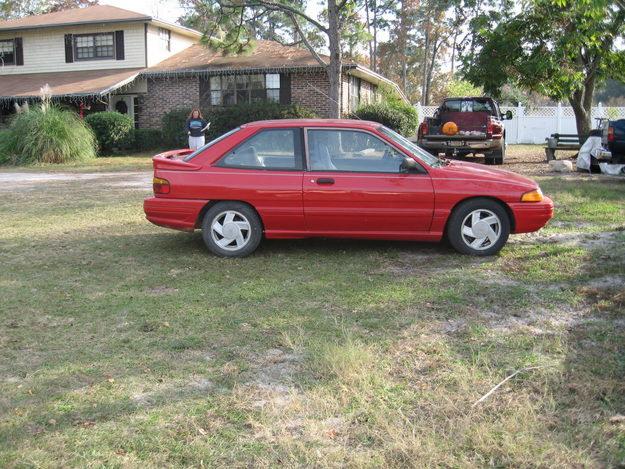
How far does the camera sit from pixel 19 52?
94.4 feet

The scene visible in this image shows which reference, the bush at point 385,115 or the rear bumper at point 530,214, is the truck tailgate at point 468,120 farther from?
the rear bumper at point 530,214

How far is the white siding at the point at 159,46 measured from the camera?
2686cm

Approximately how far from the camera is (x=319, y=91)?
24344 mm

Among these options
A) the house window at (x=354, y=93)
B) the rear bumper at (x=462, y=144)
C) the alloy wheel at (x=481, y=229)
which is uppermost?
the house window at (x=354, y=93)

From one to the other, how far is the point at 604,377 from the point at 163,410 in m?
2.45

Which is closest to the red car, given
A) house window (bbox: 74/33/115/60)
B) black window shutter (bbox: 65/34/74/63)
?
house window (bbox: 74/33/115/60)

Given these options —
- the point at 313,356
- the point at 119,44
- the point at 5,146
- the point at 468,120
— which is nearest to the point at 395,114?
the point at 468,120

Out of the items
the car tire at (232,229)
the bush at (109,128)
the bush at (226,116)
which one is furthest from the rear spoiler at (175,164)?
the bush at (109,128)

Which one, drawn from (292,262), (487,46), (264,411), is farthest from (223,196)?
(487,46)

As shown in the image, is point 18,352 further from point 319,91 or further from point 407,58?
point 407,58

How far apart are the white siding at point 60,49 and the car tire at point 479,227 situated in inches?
897

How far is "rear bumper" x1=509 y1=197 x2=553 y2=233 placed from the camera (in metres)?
6.59

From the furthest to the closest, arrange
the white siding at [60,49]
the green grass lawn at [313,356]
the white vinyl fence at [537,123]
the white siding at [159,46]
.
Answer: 1. the white vinyl fence at [537,123]
2. the white siding at [159,46]
3. the white siding at [60,49]
4. the green grass lawn at [313,356]

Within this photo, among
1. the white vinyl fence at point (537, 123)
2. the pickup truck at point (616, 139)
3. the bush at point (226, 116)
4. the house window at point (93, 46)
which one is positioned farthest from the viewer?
the white vinyl fence at point (537, 123)
